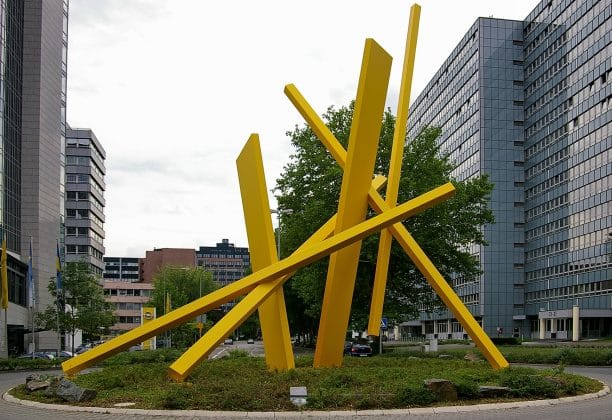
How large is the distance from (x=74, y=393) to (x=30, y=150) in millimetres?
52537

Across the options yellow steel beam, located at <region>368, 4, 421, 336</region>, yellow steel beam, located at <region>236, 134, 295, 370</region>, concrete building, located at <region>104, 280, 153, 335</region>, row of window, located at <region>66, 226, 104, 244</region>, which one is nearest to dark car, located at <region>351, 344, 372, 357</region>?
yellow steel beam, located at <region>368, 4, 421, 336</region>

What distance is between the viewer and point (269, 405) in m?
13.0

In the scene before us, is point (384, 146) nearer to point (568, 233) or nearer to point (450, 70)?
point (568, 233)

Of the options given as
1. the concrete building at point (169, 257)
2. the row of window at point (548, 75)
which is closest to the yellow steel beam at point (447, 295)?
the row of window at point (548, 75)

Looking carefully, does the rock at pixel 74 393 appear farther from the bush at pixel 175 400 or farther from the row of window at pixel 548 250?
the row of window at pixel 548 250

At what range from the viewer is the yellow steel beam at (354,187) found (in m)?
17.1

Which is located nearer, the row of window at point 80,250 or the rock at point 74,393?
the rock at point 74,393

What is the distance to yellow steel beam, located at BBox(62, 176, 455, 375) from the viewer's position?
52.6 feet

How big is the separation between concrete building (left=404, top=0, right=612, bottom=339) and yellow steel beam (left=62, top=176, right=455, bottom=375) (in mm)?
58712

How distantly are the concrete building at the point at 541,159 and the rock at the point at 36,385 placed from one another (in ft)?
201

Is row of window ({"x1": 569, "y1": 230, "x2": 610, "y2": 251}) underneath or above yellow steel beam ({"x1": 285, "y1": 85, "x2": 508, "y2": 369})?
above

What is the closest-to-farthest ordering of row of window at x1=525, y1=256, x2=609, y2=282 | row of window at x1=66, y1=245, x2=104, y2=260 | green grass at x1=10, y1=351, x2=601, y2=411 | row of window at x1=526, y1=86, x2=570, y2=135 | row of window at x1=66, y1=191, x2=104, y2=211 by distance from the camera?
green grass at x1=10, y1=351, x2=601, y2=411
row of window at x1=525, y1=256, x2=609, y2=282
row of window at x1=526, y1=86, x2=570, y2=135
row of window at x1=66, y1=245, x2=104, y2=260
row of window at x1=66, y1=191, x2=104, y2=211

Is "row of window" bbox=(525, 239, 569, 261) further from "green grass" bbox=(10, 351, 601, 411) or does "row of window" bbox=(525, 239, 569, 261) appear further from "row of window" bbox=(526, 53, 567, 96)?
"green grass" bbox=(10, 351, 601, 411)

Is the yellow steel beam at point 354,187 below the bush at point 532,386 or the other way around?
the other way around
